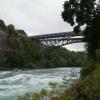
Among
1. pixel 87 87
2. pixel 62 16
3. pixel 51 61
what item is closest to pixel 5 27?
pixel 51 61

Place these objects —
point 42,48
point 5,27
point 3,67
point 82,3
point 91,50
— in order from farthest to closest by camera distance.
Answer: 1. point 5,27
2. point 42,48
3. point 3,67
4. point 82,3
5. point 91,50

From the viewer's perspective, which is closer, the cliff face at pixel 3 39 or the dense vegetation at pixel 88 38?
the dense vegetation at pixel 88 38

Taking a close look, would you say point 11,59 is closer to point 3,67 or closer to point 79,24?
point 3,67

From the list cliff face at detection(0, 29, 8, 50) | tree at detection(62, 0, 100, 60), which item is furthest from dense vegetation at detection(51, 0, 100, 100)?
cliff face at detection(0, 29, 8, 50)

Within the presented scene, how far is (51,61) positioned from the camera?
13062 centimetres

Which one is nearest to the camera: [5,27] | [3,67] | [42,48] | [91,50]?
[91,50]

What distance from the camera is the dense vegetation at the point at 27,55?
379 feet

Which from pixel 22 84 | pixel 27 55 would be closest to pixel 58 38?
pixel 27 55

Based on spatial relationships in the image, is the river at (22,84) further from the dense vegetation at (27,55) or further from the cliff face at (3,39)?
the cliff face at (3,39)

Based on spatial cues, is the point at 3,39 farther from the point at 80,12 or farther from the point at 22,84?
the point at 80,12

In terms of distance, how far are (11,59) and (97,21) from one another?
9212 cm

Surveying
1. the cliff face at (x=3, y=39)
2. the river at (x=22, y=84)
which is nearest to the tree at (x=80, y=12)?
the river at (x=22, y=84)

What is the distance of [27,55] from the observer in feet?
415

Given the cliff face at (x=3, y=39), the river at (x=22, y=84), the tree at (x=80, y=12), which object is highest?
the cliff face at (x=3, y=39)
